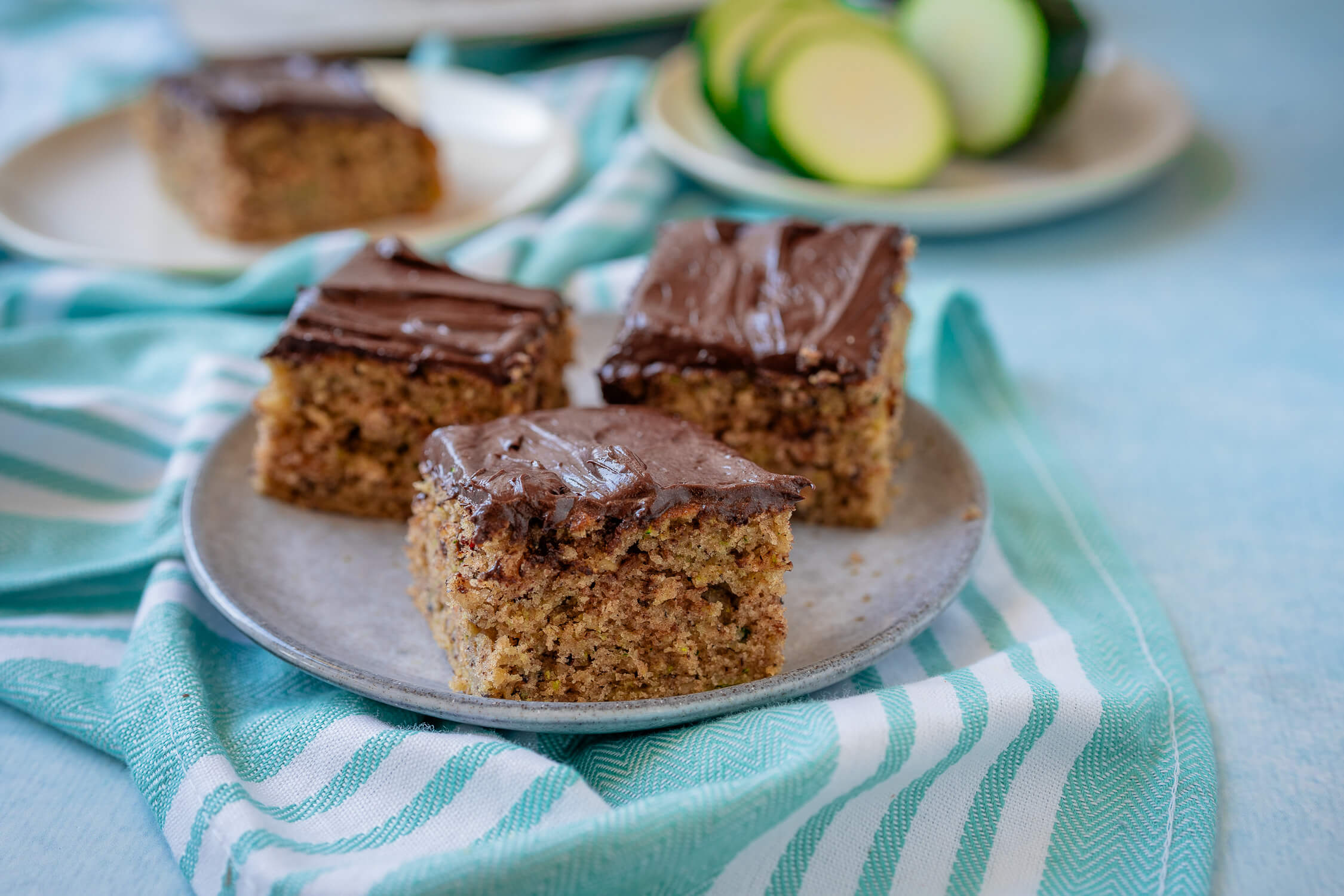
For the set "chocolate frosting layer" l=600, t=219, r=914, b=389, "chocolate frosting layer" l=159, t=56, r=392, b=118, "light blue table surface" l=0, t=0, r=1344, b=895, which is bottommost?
"light blue table surface" l=0, t=0, r=1344, b=895

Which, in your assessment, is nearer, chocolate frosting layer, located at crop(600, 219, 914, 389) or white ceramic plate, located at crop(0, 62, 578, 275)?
chocolate frosting layer, located at crop(600, 219, 914, 389)

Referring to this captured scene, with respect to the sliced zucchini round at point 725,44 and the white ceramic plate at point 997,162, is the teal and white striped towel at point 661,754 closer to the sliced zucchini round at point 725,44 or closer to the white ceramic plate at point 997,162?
the white ceramic plate at point 997,162

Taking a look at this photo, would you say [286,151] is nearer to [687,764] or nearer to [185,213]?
[185,213]

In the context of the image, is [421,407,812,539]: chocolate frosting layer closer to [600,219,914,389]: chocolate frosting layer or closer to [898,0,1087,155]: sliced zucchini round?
[600,219,914,389]: chocolate frosting layer

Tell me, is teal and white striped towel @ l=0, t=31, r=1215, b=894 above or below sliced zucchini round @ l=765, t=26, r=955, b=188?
below

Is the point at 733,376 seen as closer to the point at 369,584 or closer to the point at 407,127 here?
the point at 369,584

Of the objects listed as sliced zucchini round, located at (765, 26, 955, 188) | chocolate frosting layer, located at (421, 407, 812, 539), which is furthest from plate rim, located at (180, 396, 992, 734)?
sliced zucchini round, located at (765, 26, 955, 188)
